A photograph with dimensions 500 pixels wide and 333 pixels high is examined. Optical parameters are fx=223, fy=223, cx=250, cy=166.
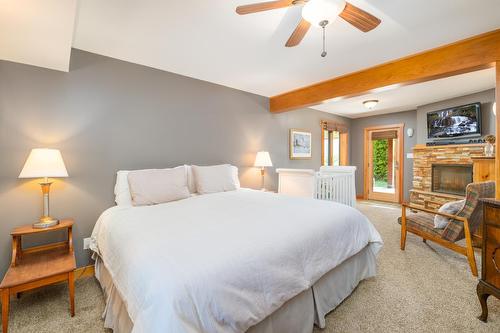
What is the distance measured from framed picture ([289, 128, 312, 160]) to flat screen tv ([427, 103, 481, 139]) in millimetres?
2419

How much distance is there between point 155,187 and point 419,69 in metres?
3.12

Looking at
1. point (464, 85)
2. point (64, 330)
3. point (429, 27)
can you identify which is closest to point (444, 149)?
point (464, 85)

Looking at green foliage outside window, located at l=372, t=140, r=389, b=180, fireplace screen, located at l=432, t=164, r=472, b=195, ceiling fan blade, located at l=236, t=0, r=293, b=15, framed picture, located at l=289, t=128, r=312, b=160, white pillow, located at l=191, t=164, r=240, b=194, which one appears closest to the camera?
ceiling fan blade, located at l=236, t=0, r=293, b=15

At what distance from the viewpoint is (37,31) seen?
161 cm

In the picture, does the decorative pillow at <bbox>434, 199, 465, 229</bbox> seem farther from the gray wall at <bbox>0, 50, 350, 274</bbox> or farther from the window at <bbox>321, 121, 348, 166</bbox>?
the window at <bbox>321, 121, 348, 166</bbox>

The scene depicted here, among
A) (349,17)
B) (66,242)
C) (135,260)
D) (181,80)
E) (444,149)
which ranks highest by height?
(181,80)

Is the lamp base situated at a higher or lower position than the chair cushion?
higher

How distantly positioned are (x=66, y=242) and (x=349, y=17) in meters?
3.13

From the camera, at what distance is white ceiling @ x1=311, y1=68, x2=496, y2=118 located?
10.8ft

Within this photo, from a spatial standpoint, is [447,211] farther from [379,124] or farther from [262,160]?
[379,124]

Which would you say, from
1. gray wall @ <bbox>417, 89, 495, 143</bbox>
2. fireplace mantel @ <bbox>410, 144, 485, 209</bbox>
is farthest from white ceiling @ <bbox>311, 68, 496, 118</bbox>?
fireplace mantel @ <bbox>410, 144, 485, 209</bbox>

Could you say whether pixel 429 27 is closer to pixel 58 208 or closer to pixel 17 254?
pixel 58 208

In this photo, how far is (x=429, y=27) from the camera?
6.46 feet

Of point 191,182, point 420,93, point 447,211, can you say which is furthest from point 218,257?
point 420,93
